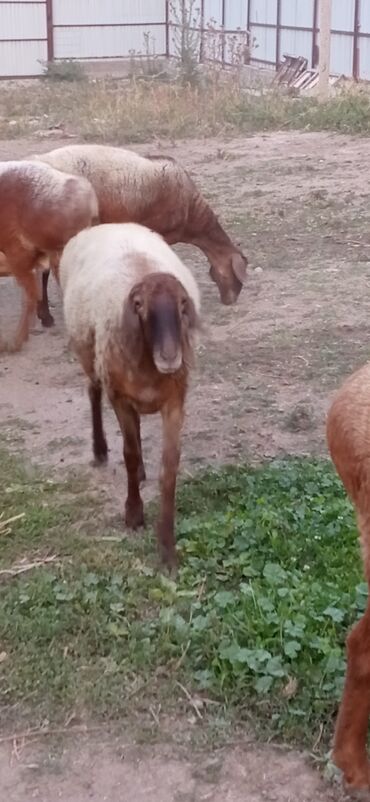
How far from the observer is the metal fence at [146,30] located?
75.0ft

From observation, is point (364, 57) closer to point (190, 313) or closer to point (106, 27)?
point (106, 27)

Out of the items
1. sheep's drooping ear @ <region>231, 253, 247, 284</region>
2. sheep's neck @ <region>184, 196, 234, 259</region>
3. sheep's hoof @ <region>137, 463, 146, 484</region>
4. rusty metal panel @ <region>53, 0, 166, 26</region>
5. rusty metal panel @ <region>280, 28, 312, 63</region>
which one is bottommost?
sheep's hoof @ <region>137, 463, 146, 484</region>

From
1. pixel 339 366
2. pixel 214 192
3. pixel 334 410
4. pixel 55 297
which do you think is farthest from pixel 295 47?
pixel 334 410

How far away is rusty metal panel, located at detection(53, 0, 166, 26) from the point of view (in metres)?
26.9

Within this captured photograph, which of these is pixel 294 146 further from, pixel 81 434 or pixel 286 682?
pixel 286 682

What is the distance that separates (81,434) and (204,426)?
0.67 metres

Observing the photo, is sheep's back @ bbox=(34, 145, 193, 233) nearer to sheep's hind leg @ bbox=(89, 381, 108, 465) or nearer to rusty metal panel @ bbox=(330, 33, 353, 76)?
sheep's hind leg @ bbox=(89, 381, 108, 465)

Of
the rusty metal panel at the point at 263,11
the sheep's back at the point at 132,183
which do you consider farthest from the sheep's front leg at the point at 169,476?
the rusty metal panel at the point at 263,11

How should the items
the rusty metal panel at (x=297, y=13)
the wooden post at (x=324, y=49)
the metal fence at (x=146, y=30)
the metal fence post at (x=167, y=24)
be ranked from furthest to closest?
the metal fence post at (x=167, y=24) → the metal fence at (x=146, y=30) → the rusty metal panel at (x=297, y=13) → the wooden post at (x=324, y=49)

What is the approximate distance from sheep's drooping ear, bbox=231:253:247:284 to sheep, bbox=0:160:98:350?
4.81ft

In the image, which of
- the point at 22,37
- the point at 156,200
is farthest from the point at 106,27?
the point at 156,200

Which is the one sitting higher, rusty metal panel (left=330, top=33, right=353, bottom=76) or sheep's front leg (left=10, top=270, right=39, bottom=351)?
rusty metal panel (left=330, top=33, right=353, bottom=76)

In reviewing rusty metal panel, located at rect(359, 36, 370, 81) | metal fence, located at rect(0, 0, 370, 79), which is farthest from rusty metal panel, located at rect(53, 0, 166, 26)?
rusty metal panel, located at rect(359, 36, 370, 81)

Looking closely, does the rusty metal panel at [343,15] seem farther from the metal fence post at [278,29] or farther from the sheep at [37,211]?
the sheep at [37,211]
